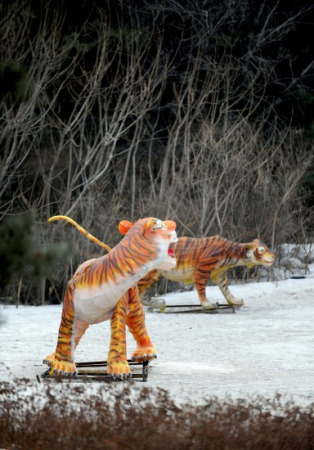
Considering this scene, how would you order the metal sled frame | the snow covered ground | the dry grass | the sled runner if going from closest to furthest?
1. the dry grass
2. the snow covered ground
3. the sled runner
4. the metal sled frame

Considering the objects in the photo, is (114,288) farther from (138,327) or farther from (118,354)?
(138,327)

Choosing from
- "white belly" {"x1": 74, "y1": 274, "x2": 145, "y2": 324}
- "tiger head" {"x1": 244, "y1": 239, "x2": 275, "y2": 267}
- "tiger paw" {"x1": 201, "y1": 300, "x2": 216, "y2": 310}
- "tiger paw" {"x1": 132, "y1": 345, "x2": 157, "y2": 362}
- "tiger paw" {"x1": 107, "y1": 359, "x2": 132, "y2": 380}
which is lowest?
"tiger paw" {"x1": 107, "y1": 359, "x2": 132, "y2": 380}

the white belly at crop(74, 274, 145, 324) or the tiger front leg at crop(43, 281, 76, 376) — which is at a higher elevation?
the white belly at crop(74, 274, 145, 324)

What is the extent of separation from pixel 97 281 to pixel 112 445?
10.5ft

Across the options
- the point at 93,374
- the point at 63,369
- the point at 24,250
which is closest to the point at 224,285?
the point at 93,374

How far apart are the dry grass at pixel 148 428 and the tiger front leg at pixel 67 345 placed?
6.83 ft

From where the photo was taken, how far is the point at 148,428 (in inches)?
174

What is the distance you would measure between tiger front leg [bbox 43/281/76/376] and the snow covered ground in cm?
23

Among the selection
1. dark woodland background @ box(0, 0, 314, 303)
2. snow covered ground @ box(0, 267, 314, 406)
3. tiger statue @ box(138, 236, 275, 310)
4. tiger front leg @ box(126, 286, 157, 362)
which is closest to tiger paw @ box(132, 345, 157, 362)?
tiger front leg @ box(126, 286, 157, 362)

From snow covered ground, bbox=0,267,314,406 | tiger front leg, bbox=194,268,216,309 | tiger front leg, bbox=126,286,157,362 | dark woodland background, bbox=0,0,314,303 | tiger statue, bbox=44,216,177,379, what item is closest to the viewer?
snow covered ground, bbox=0,267,314,406

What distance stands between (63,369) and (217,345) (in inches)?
110

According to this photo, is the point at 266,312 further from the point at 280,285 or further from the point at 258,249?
the point at 280,285

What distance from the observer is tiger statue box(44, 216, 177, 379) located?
7.16 metres

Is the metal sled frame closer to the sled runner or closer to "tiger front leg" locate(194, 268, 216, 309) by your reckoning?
"tiger front leg" locate(194, 268, 216, 309)
